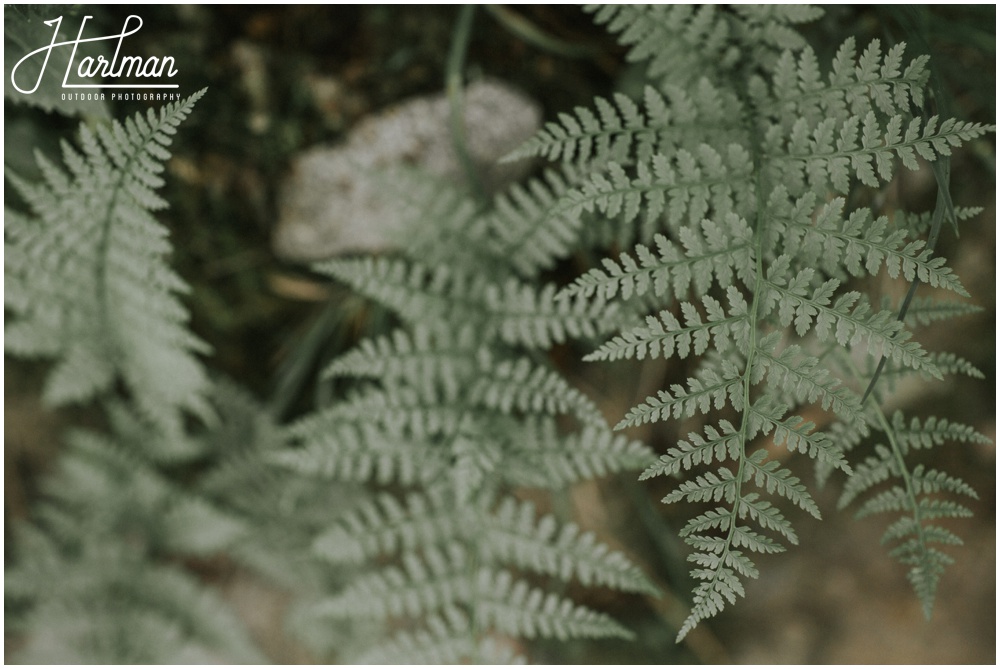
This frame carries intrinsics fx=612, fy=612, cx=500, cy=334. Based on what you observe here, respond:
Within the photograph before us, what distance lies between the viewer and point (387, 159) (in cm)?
229

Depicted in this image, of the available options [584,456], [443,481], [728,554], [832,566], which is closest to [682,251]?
[584,456]

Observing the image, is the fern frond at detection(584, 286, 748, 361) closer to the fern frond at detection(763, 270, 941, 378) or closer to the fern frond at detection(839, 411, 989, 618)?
the fern frond at detection(763, 270, 941, 378)

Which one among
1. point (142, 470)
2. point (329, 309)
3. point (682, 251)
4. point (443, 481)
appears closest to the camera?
point (682, 251)

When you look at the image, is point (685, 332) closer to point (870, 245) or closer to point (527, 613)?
point (870, 245)

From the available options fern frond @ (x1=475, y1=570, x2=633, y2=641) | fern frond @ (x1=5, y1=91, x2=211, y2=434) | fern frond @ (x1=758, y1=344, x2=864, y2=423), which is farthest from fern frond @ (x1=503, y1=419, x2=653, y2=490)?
fern frond @ (x1=5, y1=91, x2=211, y2=434)

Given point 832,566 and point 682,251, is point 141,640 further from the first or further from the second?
point 832,566

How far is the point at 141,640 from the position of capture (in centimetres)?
263

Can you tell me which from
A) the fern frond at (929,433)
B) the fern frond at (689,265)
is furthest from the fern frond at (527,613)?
the fern frond at (689,265)

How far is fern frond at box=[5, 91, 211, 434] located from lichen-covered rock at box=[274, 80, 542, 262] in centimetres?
55

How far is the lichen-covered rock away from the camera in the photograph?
2.28m

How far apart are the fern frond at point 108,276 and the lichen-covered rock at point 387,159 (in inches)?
21.8

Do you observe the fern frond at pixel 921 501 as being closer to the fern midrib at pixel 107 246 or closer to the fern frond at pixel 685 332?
the fern frond at pixel 685 332

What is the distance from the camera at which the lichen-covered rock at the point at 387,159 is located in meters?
2.28

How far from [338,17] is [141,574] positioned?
250 cm
